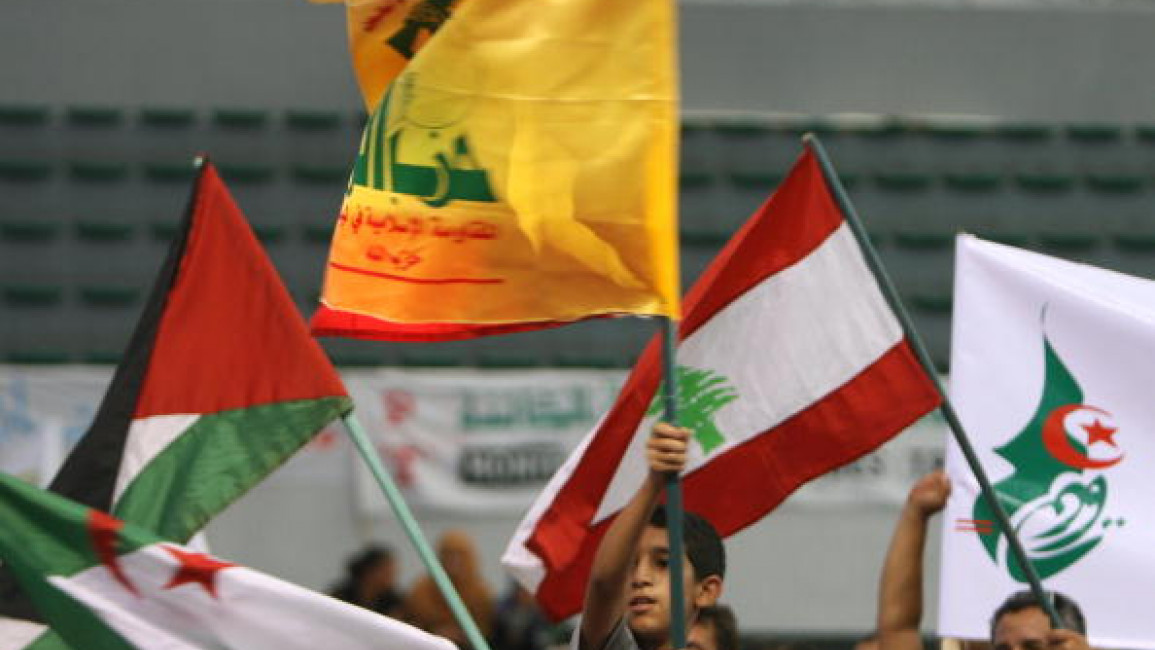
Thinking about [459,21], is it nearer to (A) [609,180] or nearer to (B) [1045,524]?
(A) [609,180]

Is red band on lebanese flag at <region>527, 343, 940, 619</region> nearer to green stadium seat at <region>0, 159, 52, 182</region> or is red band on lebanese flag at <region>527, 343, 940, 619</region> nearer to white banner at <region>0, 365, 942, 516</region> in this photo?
white banner at <region>0, 365, 942, 516</region>

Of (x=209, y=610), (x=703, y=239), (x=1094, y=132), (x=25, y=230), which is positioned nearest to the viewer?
(x=209, y=610)

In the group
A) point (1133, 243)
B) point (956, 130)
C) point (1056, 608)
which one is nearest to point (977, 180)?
point (956, 130)

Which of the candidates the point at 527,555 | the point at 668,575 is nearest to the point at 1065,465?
the point at 527,555

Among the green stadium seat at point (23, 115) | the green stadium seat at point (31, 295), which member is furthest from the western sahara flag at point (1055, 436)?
the green stadium seat at point (23, 115)

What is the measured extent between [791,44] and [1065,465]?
25.3 feet

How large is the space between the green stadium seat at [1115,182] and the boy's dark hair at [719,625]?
891 cm

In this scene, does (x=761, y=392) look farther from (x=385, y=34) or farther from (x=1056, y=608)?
(x=385, y=34)

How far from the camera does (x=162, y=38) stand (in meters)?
12.9

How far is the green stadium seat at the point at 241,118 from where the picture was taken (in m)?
12.8

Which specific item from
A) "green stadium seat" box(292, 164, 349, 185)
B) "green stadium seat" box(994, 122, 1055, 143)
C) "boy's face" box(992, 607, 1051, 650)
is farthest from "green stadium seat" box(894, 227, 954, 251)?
"boy's face" box(992, 607, 1051, 650)

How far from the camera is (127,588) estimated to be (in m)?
4.58

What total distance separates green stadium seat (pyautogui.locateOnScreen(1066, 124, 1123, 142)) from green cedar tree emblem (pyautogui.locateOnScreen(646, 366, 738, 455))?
8126 mm

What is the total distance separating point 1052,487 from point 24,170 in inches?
319
